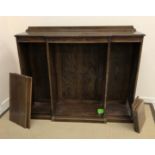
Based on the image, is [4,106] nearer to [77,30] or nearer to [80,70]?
[80,70]

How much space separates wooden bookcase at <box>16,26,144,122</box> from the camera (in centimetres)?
189

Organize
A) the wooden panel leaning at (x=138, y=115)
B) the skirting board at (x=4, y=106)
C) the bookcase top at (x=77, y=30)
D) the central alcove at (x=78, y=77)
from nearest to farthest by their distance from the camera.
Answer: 1. the wooden panel leaning at (x=138, y=115)
2. the bookcase top at (x=77, y=30)
3. the central alcove at (x=78, y=77)
4. the skirting board at (x=4, y=106)

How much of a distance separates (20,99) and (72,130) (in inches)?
25.5

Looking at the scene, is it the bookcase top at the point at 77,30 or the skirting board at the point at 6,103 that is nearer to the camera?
the bookcase top at the point at 77,30

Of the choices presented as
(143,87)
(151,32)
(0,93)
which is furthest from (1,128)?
(151,32)

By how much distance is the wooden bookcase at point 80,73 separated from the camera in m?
1.89

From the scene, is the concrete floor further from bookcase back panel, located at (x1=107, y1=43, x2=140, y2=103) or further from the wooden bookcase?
bookcase back panel, located at (x1=107, y1=43, x2=140, y2=103)
